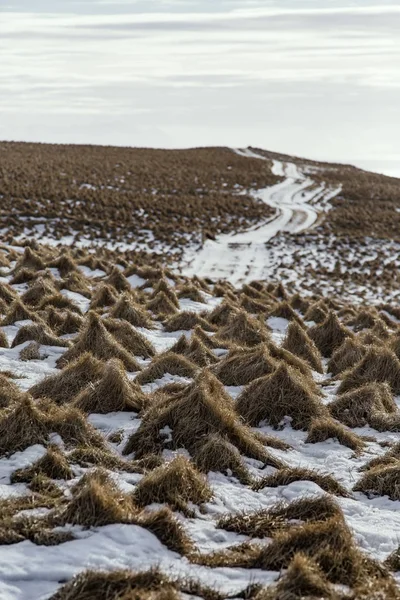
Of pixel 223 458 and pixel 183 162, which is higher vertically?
pixel 183 162

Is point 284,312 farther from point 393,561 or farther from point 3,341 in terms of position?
point 393,561

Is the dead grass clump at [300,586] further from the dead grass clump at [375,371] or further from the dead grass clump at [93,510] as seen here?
the dead grass clump at [375,371]

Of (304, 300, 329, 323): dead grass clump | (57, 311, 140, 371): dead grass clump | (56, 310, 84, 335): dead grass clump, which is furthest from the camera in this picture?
(304, 300, 329, 323): dead grass clump

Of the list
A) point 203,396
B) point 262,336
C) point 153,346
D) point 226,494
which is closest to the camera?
point 226,494

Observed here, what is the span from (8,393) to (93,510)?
2.48 m

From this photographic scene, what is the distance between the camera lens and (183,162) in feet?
177

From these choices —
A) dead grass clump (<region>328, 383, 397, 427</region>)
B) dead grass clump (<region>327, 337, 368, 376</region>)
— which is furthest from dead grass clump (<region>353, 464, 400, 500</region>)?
dead grass clump (<region>327, 337, 368, 376</region>)

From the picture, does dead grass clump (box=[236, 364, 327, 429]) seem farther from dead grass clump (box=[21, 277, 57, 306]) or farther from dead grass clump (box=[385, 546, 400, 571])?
dead grass clump (box=[21, 277, 57, 306])

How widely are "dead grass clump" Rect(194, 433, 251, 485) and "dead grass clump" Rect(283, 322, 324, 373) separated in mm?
4136

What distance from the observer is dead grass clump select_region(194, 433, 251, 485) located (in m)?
5.80

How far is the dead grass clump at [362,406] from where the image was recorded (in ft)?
24.6

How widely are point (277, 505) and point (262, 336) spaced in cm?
565

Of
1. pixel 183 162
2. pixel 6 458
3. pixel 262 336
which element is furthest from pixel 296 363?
pixel 183 162

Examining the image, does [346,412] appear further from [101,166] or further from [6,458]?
[101,166]
